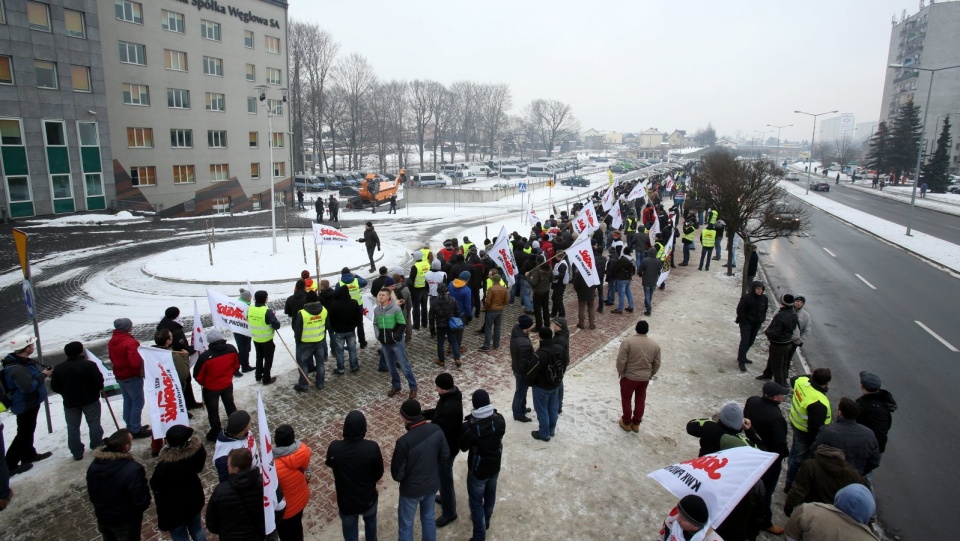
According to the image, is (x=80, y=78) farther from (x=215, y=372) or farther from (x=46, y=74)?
(x=215, y=372)

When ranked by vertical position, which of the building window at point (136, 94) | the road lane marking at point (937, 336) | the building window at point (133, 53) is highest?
the building window at point (133, 53)

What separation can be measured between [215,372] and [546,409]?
15.7 feet

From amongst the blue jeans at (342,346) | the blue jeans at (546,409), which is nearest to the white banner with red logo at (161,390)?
the blue jeans at (342,346)

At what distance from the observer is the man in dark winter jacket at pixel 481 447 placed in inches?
214

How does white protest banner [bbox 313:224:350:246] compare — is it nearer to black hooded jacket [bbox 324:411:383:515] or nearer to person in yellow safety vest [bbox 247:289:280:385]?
person in yellow safety vest [bbox 247:289:280:385]

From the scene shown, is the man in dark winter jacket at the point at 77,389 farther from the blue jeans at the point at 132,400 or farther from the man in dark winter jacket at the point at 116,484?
the man in dark winter jacket at the point at 116,484

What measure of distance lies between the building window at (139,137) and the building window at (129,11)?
281 inches

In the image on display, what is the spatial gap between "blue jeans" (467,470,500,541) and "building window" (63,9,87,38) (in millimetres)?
37659

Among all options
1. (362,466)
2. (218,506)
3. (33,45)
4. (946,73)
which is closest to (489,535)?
(362,466)

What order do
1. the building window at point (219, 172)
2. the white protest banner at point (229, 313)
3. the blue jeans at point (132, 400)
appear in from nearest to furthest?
the blue jeans at point (132, 400), the white protest banner at point (229, 313), the building window at point (219, 172)

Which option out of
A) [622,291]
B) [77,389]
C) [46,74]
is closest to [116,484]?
[77,389]

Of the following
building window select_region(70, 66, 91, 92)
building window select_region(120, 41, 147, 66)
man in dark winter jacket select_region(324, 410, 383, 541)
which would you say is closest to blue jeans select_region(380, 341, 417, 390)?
man in dark winter jacket select_region(324, 410, 383, 541)

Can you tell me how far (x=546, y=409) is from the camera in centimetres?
761

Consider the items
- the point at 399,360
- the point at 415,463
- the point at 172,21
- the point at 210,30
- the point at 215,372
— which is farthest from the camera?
the point at 210,30
